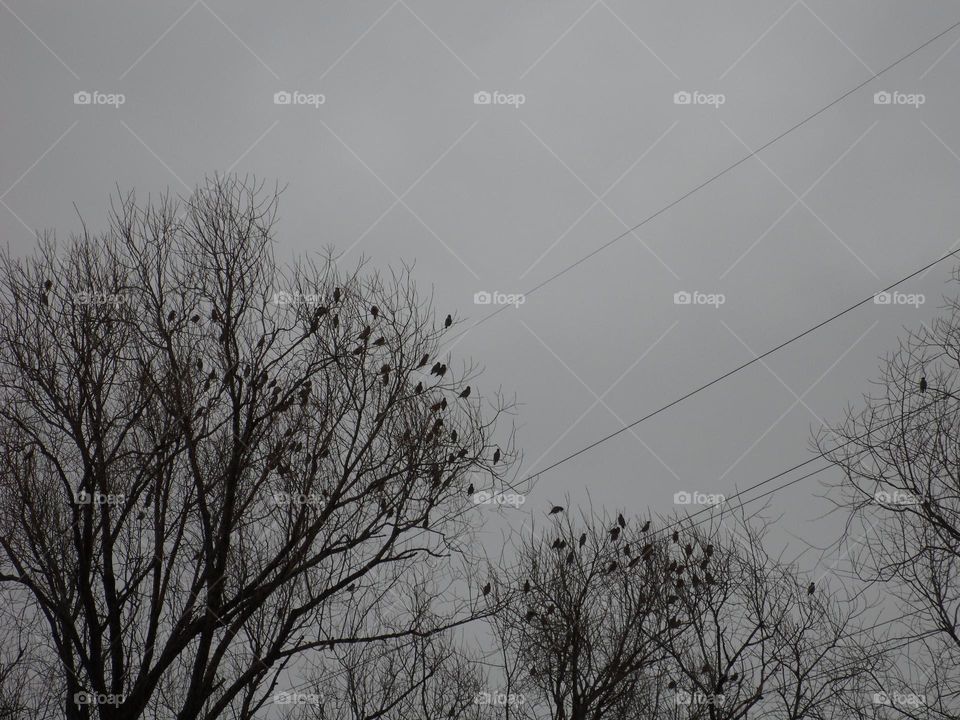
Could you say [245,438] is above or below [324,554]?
above

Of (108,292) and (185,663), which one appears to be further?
(185,663)

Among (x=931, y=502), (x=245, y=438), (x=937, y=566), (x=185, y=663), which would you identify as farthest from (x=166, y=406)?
(x=937, y=566)

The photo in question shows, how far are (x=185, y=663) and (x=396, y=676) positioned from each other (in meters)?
5.14

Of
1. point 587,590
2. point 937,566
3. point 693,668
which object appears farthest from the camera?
point 693,668

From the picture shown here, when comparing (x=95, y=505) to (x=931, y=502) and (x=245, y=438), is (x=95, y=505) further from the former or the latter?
(x=931, y=502)

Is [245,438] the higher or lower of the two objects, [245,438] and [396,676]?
the higher

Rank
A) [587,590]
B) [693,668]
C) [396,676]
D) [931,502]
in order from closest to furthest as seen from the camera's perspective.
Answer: [931,502] → [587,590] → [693,668] → [396,676]

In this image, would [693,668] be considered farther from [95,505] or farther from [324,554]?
[95,505]

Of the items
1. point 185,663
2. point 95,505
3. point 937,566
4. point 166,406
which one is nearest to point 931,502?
point 937,566

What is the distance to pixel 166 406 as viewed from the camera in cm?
1000

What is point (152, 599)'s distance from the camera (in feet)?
32.5

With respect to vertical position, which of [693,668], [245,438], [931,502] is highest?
[245,438]

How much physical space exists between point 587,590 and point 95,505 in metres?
6.98

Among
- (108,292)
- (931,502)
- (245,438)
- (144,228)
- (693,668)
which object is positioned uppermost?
(144,228)
